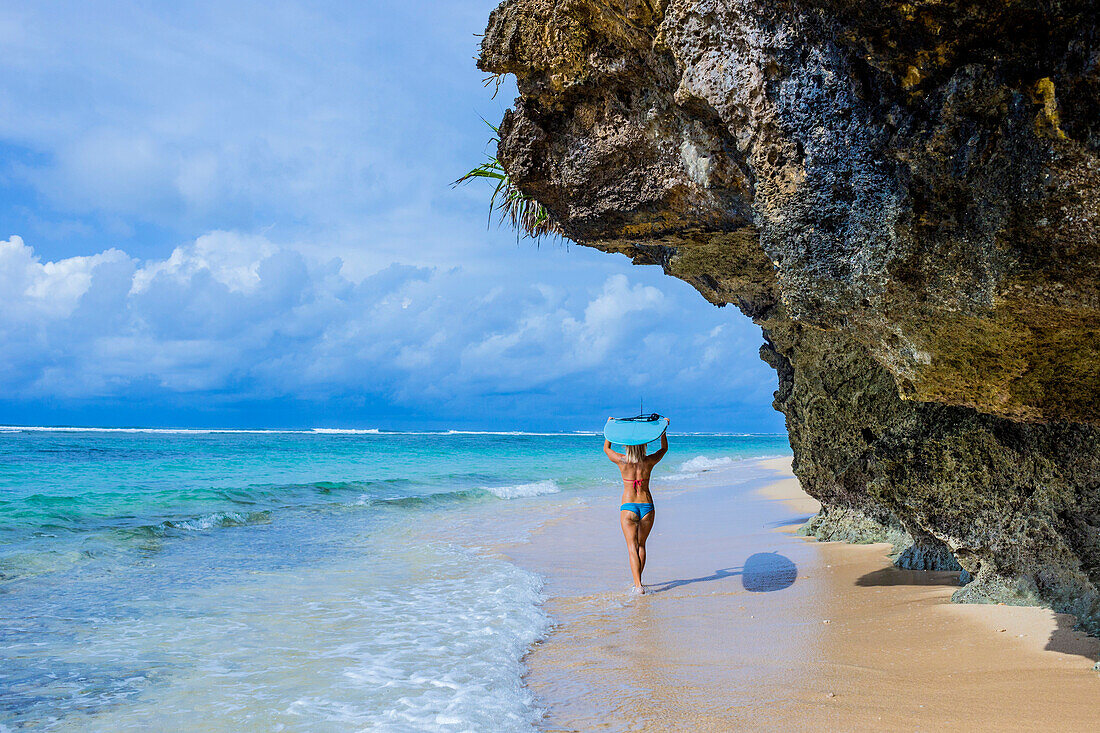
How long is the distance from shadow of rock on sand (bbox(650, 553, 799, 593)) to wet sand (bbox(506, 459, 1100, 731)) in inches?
0.8

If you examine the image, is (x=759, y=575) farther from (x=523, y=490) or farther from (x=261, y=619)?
(x=523, y=490)

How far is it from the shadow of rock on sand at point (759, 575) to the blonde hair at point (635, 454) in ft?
4.10

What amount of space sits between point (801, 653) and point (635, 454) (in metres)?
2.49

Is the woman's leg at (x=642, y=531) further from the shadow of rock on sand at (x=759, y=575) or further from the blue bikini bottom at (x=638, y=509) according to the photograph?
the shadow of rock on sand at (x=759, y=575)

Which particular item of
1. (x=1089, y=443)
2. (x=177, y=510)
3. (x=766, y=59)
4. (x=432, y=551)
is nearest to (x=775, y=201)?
(x=766, y=59)

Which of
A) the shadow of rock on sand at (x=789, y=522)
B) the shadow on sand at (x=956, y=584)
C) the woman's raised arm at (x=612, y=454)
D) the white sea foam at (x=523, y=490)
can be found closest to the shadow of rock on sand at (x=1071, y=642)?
the shadow on sand at (x=956, y=584)

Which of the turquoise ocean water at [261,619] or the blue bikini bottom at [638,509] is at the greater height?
the blue bikini bottom at [638,509]

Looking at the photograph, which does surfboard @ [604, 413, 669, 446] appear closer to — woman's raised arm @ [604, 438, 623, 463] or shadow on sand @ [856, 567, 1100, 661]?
woman's raised arm @ [604, 438, 623, 463]

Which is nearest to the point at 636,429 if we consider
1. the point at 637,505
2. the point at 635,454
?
the point at 635,454

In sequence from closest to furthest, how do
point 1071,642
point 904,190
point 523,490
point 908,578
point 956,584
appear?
point 904,190, point 1071,642, point 956,584, point 908,578, point 523,490

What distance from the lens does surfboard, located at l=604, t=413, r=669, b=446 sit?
623cm

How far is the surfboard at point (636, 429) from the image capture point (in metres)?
6.23

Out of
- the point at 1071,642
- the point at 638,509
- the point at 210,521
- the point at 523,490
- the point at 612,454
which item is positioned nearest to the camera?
the point at 1071,642

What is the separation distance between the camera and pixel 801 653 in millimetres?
4168
